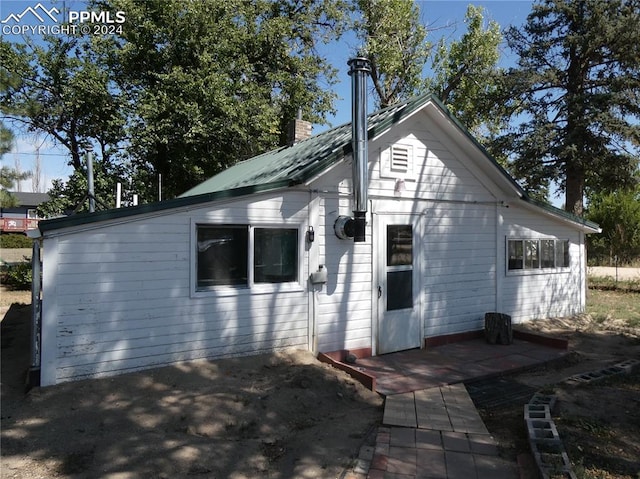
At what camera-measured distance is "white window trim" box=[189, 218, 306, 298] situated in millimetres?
A: 6078

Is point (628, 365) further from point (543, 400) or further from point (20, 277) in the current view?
point (20, 277)

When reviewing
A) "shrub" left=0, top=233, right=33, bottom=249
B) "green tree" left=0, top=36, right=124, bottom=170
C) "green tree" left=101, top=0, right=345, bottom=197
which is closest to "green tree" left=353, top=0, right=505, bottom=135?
"green tree" left=101, top=0, right=345, bottom=197

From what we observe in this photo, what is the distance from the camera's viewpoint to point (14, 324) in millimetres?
9492

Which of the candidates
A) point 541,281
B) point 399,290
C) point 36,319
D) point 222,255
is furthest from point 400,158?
point 36,319

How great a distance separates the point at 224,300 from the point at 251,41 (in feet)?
55.3

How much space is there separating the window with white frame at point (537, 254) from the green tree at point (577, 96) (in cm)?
586

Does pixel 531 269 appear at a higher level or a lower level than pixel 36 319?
higher

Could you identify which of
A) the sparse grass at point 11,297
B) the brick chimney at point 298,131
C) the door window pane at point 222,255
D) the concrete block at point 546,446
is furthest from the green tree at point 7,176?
the concrete block at point 546,446

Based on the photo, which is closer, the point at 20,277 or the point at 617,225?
the point at 20,277

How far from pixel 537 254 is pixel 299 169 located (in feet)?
21.0

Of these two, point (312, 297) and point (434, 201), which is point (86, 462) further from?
point (434, 201)

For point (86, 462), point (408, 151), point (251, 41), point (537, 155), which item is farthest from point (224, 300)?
point (251, 41)

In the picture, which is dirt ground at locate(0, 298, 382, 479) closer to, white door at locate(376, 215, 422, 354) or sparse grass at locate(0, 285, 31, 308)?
white door at locate(376, 215, 422, 354)

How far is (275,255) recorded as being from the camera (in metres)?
6.77
